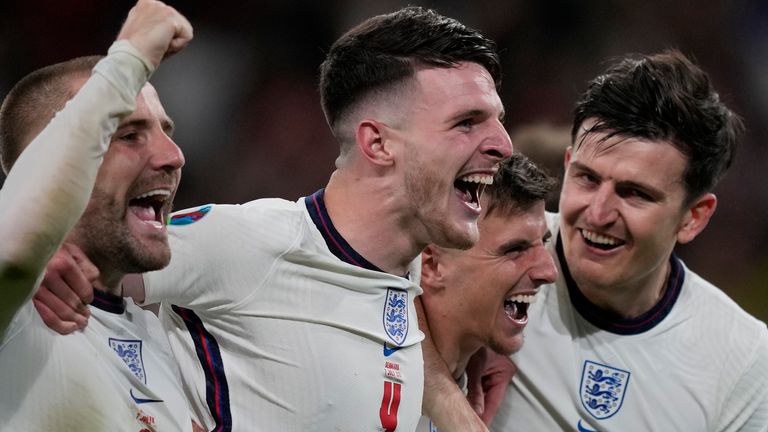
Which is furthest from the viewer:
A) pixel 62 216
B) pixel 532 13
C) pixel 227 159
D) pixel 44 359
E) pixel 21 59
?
pixel 532 13

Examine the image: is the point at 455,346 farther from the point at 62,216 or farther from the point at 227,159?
the point at 227,159

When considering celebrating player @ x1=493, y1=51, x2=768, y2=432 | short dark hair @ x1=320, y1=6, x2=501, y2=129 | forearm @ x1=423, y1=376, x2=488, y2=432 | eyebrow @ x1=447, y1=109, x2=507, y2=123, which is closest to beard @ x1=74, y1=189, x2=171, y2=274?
short dark hair @ x1=320, y1=6, x2=501, y2=129

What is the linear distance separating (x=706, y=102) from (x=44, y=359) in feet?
8.80

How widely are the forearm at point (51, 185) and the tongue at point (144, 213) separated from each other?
0.59 meters

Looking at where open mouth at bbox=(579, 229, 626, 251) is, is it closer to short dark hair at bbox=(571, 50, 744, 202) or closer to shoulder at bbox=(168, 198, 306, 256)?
short dark hair at bbox=(571, 50, 744, 202)

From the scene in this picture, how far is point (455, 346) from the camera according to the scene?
3359 mm

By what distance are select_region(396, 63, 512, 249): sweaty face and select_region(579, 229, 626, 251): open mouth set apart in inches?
39.5

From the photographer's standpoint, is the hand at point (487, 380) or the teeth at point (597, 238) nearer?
the hand at point (487, 380)

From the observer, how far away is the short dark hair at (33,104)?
7.17 ft

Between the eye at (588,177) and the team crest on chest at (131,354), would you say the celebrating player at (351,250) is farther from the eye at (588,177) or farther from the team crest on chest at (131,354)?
the eye at (588,177)

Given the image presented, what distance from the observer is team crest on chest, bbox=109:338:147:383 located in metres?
2.21

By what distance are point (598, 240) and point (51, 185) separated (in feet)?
7.75

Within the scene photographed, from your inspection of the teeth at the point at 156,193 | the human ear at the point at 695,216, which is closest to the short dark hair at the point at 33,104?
the teeth at the point at 156,193

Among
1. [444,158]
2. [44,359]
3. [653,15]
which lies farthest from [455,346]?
[653,15]
